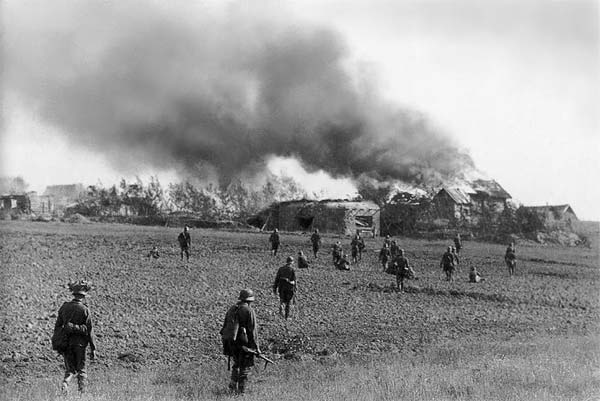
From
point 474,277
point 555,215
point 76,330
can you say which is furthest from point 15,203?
point 555,215

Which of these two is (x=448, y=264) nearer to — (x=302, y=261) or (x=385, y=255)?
(x=385, y=255)

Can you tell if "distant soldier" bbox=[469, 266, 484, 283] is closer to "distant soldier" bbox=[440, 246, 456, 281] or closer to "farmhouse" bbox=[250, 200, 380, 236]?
"distant soldier" bbox=[440, 246, 456, 281]

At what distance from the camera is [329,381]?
7.96m

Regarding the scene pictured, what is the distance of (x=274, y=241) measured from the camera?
1259cm

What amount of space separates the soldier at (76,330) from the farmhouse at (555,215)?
1178cm

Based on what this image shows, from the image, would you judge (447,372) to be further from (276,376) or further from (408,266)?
(408,266)

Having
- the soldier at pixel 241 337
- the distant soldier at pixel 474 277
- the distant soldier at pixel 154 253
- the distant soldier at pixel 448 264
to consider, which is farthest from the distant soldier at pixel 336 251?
the soldier at pixel 241 337

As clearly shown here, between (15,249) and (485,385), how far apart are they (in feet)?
28.7

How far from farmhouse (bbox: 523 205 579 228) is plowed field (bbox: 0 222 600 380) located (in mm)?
1590

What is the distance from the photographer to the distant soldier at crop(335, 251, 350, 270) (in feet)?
44.5

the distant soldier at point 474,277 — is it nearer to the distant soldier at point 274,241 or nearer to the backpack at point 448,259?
the backpack at point 448,259

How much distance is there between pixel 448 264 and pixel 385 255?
1645 millimetres

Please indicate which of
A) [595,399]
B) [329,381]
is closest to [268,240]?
[329,381]

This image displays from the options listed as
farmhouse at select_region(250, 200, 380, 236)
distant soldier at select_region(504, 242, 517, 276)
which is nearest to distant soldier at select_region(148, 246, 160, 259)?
farmhouse at select_region(250, 200, 380, 236)
